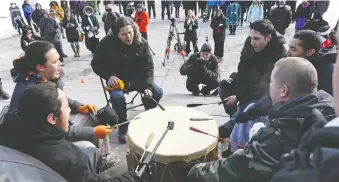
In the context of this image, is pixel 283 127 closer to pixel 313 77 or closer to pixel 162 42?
pixel 313 77

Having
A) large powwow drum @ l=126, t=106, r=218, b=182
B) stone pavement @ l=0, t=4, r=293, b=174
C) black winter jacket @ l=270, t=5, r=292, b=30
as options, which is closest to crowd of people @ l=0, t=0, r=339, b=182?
large powwow drum @ l=126, t=106, r=218, b=182

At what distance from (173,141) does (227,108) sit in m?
1.50

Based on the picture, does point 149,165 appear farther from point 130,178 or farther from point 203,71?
point 203,71

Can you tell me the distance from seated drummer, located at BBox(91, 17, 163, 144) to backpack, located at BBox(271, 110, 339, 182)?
112 inches

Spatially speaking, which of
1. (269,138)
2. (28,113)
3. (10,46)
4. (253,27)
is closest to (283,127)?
(269,138)

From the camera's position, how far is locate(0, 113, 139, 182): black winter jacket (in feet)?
5.95

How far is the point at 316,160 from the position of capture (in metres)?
0.88

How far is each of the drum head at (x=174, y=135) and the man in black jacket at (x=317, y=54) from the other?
1153mm

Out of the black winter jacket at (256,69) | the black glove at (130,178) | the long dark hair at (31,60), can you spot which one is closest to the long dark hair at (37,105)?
the black glove at (130,178)

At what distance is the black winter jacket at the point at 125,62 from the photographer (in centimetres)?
389

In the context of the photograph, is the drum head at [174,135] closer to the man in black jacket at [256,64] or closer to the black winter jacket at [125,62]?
the man in black jacket at [256,64]

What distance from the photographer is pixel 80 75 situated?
657 centimetres

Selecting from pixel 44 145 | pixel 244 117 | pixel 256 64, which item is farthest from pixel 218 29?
pixel 44 145

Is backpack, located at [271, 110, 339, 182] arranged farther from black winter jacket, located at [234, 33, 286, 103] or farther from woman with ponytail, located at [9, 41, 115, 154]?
black winter jacket, located at [234, 33, 286, 103]
